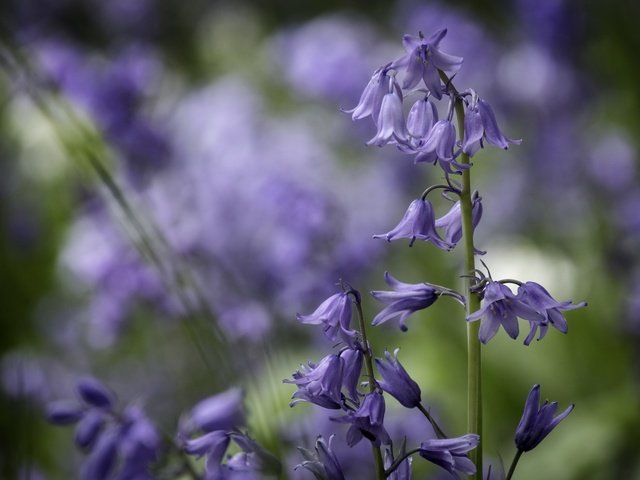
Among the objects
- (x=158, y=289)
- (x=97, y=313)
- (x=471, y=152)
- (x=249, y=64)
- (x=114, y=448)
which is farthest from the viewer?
(x=249, y=64)

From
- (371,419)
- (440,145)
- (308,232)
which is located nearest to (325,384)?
(371,419)

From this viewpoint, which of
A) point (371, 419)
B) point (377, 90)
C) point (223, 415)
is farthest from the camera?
point (223, 415)

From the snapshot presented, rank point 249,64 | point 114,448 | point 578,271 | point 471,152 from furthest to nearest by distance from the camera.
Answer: point 249,64
point 578,271
point 114,448
point 471,152

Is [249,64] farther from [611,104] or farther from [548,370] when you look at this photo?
[548,370]

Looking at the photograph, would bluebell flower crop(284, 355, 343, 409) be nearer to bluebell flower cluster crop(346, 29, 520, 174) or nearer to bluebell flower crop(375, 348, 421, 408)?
bluebell flower crop(375, 348, 421, 408)

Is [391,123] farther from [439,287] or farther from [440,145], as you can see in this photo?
[439,287]

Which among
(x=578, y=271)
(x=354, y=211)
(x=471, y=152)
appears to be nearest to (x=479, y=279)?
(x=471, y=152)

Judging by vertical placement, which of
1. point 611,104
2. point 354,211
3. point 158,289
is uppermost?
point 158,289
